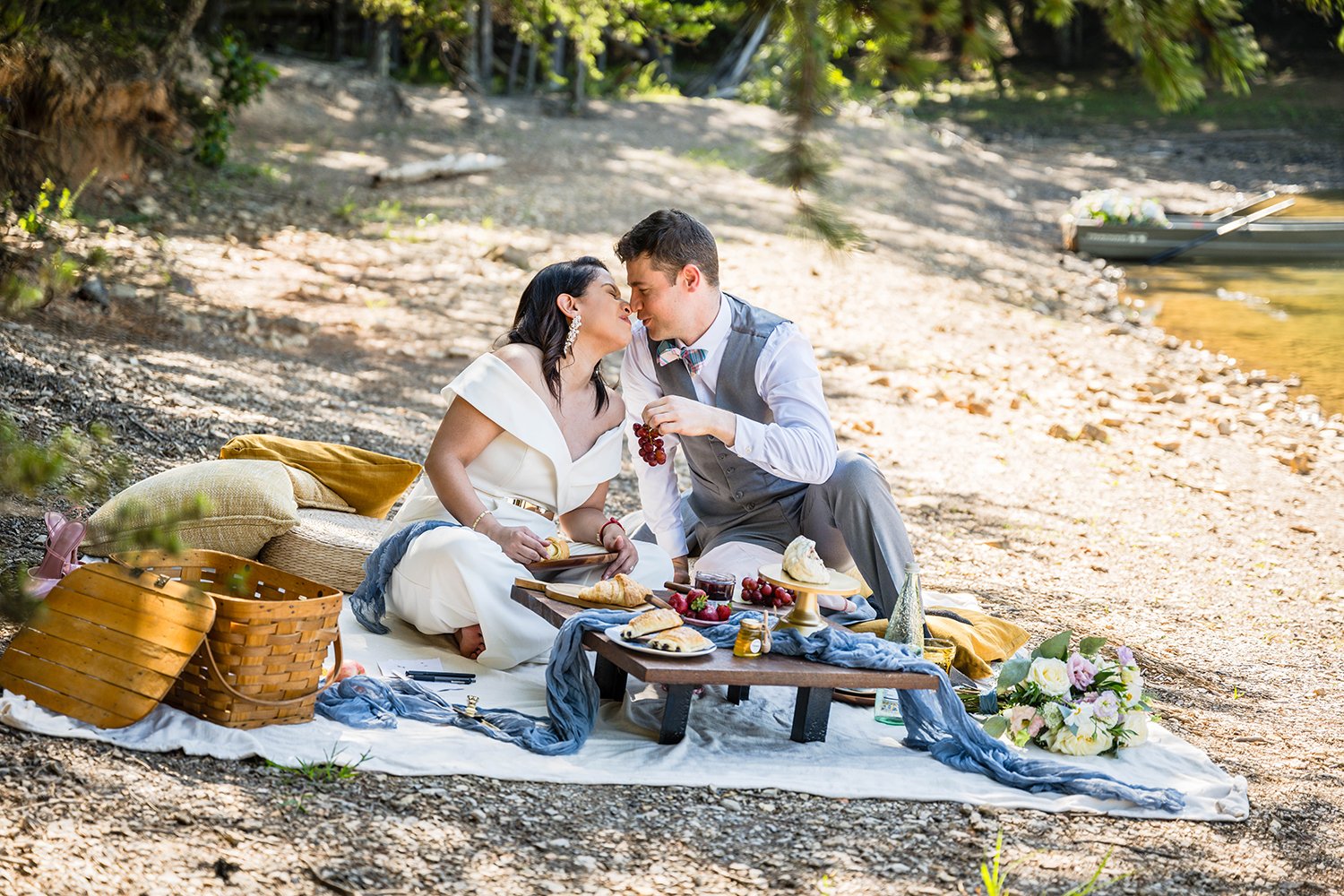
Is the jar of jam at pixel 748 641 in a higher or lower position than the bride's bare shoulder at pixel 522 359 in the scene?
lower

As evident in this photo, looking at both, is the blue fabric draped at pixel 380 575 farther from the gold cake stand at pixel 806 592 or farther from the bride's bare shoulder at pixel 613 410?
the gold cake stand at pixel 806 592

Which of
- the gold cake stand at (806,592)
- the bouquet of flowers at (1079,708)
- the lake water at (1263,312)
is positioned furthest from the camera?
the lake water at (1263,312)

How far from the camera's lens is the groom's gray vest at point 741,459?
453 cm

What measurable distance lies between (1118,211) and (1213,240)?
1474 millimetres

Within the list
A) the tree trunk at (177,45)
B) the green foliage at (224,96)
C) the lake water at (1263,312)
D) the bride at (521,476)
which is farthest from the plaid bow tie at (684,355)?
the green foliage at (224,96)

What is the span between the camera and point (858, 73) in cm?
273

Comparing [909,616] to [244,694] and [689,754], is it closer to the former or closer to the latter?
[689,754]

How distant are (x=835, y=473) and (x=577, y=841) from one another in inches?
69.7

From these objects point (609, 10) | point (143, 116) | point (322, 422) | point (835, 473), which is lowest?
point (322, 422)

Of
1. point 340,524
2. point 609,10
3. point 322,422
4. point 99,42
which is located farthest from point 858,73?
point 99,42

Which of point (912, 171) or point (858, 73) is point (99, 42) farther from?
point (912, 171)

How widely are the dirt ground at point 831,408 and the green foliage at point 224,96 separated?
35cm

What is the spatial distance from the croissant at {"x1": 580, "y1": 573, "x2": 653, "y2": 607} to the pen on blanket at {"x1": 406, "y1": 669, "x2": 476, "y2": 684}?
1.62 ft

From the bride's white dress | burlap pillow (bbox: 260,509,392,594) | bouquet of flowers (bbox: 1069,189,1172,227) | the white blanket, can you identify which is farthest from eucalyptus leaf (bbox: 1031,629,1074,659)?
bouquet of flowers (bbox: 1069,189,1172,227)
